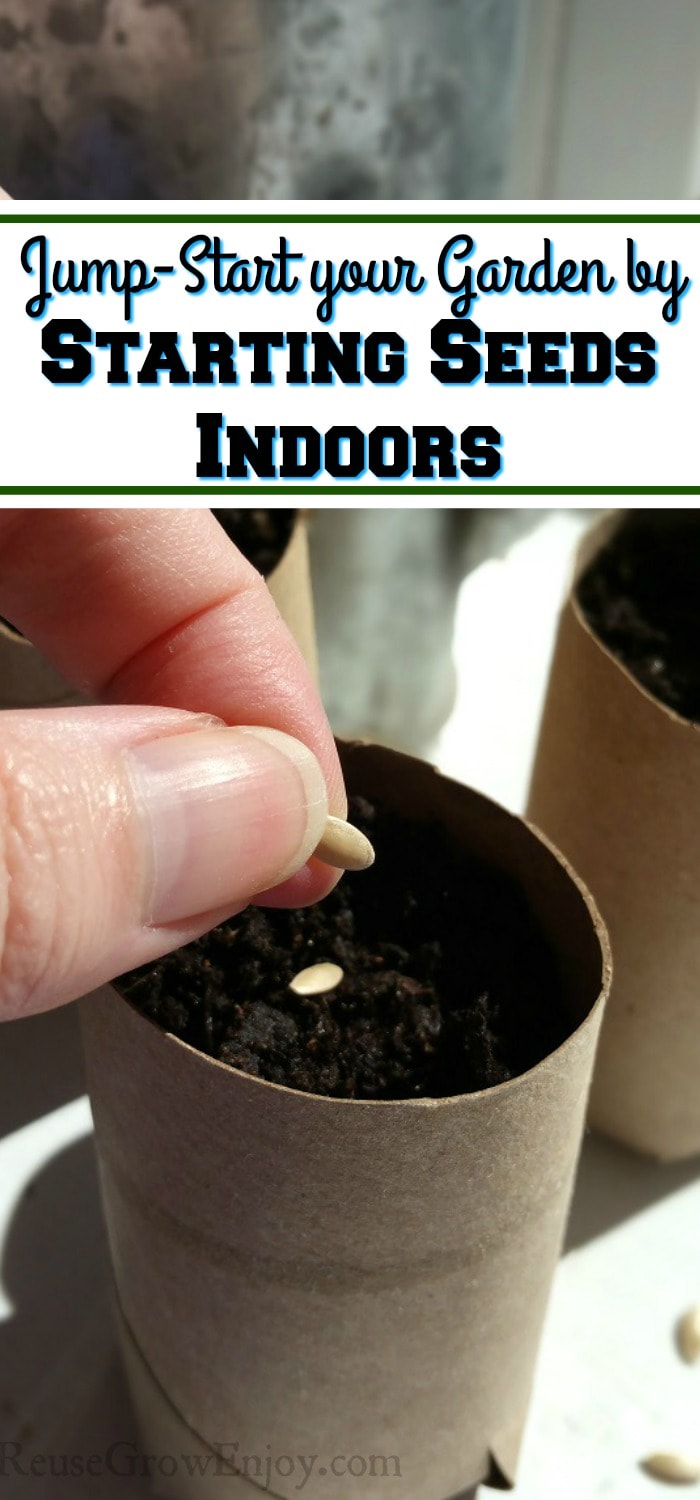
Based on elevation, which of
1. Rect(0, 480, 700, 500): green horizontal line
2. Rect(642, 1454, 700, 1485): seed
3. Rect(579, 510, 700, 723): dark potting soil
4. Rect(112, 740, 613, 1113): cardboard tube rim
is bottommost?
Rect(642, 1454, 700, 1485): seed

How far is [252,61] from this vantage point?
631 millimetres

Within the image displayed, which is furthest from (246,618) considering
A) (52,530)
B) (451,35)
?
(451,35)

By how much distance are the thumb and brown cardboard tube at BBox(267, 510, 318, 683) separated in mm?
188

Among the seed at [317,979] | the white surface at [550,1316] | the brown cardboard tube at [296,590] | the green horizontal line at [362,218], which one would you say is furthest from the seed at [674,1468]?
the green horizontal line at [362,218]

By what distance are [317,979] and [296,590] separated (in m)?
0.24

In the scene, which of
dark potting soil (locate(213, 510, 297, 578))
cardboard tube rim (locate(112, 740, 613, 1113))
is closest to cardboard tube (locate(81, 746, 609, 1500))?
cardboard tube rim (locate(112, 740, 613, 1113))

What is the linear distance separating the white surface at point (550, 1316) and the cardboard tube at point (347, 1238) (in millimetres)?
58

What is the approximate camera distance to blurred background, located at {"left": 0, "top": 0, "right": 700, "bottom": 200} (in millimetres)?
612

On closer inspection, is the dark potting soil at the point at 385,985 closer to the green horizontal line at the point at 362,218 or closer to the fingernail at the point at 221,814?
the fingernail at the point at 221,814

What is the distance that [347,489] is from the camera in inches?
24.6

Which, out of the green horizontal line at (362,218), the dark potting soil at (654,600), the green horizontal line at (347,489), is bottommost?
the dark potting soil at (654,600)

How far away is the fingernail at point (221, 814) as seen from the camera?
0.41 m

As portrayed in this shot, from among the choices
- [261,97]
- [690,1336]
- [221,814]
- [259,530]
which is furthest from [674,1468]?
[261,97]

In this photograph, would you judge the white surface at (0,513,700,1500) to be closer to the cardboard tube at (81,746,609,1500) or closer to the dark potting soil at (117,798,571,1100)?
the cardboard tube at (81,746,609,1500)
